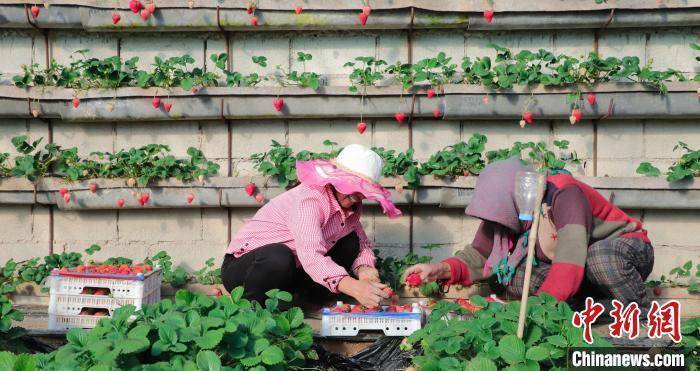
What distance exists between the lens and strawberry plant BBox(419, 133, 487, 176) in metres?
4.47

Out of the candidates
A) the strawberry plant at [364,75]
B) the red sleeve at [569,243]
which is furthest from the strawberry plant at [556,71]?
the red sleeve at [569,243]

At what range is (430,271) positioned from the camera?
378 centimetres

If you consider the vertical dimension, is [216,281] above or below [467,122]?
below

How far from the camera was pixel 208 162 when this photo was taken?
465 centimetres

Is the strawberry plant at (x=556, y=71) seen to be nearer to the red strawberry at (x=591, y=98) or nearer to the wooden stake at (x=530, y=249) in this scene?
the red strawberry at (x=591, y=98)

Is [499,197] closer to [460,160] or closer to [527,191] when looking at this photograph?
[527,191]

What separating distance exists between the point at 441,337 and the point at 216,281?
2138 millimetres

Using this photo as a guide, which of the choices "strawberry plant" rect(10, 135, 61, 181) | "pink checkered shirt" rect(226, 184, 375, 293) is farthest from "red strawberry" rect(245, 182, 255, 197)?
"strawberry plant" rect(10, 135, 61, 181)

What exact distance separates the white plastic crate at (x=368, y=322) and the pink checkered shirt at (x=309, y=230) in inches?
7.5

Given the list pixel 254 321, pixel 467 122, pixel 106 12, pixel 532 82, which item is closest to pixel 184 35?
pixel 106 12

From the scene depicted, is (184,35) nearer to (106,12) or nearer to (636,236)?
(106,12)

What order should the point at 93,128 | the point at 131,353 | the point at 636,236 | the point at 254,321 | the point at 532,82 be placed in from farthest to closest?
the point at 93,128 → the point at 532,82 → the point at 636,236 → the point at 254,321 → the point at 131,353

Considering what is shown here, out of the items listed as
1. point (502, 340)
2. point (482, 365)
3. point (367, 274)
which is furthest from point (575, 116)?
point (482, 365)

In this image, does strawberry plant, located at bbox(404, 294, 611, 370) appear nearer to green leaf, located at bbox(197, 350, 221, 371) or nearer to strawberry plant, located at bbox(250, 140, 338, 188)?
green leaf, located at bbox(197, 350, 221, 371)
